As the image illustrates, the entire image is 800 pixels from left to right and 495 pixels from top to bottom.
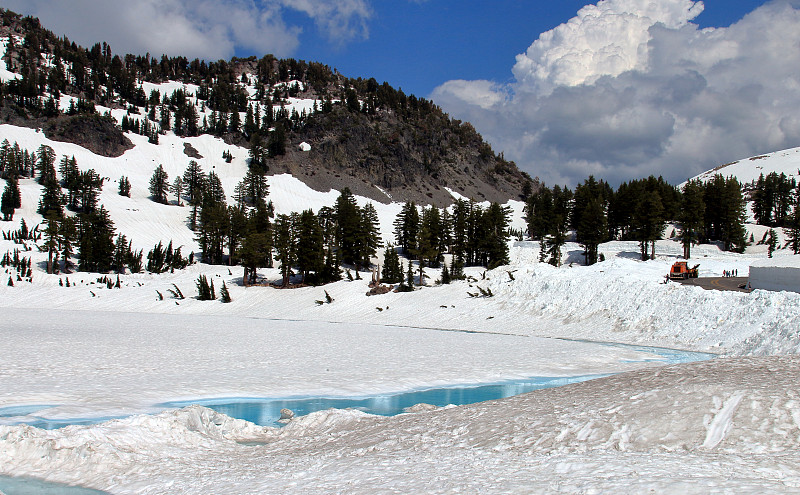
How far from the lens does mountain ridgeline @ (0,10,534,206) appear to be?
145875 mm

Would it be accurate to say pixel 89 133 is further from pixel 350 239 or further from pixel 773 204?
pixel 773 204

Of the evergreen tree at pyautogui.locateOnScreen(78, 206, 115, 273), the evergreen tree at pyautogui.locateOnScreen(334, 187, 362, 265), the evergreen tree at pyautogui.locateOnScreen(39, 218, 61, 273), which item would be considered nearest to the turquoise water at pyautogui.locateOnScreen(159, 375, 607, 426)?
the evergreen tree at pyautogui.locateOnScreen(334, 187, 362, 265)

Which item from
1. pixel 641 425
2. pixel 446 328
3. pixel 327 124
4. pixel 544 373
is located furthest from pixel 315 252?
pixel 327 124

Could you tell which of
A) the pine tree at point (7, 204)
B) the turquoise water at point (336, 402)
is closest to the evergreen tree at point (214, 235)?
the pine tree at point (7, 204)

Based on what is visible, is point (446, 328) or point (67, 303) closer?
point (446, 328)

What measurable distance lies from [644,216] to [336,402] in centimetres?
6452

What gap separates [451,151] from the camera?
591 ft

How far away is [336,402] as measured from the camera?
1325 cm

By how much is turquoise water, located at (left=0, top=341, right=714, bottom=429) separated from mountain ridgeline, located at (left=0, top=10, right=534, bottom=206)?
131124mm

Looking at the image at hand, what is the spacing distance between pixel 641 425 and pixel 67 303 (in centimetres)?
5848

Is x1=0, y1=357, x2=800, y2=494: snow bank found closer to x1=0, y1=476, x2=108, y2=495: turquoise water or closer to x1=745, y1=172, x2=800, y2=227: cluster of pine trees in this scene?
x1=0, y1=476, x2=108, y2=495: turquoise water

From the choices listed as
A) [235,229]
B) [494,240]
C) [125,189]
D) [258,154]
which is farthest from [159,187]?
[494,240]

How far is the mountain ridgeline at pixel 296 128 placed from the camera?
14588 centimetres

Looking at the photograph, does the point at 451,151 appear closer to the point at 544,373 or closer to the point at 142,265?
the point at 142,265
